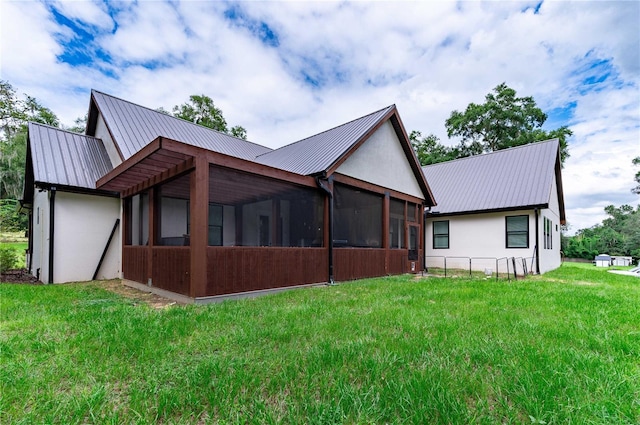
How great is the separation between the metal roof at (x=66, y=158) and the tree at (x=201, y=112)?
1625 cm

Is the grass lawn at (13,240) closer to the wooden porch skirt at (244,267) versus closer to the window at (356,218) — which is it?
the wooden porch skirt at (244,267)

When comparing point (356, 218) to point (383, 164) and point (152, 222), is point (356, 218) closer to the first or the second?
point (383, 164)

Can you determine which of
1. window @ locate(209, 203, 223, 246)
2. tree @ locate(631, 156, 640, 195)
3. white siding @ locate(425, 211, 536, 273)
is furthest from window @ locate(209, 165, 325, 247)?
tree @ locate(631, 156, 640, 195)

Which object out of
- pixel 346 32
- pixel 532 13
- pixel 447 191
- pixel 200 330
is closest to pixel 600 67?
pixel 532 13

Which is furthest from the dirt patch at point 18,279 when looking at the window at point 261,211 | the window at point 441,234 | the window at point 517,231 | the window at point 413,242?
the window at point 517,231

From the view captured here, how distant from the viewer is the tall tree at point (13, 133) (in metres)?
18.0

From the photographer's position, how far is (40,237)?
9.84 metres

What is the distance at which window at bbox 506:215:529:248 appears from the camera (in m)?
12.4

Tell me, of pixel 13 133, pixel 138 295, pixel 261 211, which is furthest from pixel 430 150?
pixel 13 133

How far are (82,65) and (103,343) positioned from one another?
17667mm

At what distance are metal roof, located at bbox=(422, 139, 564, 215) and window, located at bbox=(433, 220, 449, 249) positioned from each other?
0.84 m

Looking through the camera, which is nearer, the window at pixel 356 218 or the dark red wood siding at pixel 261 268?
the dark red wood siding at pixel 261 268

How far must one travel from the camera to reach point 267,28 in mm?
12414

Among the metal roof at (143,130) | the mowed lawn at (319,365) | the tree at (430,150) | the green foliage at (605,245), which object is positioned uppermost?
the tree at (430,150)
